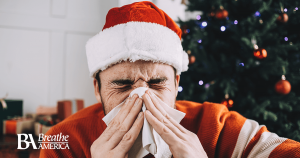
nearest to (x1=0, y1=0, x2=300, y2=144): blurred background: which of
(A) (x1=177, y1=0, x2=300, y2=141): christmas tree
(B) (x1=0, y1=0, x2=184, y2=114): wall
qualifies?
(A) (x1=177, y1=0, x2=300, y2=141): christmas tree

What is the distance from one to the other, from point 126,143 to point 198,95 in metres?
1.01

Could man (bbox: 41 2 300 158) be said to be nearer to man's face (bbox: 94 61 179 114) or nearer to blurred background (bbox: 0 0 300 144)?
man's face (bbox: 94 61 179 114)

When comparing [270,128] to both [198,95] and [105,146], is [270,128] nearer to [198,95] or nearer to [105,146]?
[198,95]

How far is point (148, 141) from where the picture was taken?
671mm

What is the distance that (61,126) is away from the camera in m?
0.97

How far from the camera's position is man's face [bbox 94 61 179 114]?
788 mm

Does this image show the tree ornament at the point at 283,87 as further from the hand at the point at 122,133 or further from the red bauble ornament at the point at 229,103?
the hand at the point at 122,133

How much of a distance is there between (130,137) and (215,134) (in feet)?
1.25

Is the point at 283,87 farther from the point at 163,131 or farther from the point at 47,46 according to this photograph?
the point at 47,46

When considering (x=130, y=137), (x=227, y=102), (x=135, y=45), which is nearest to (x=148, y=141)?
(x=130, y=137)

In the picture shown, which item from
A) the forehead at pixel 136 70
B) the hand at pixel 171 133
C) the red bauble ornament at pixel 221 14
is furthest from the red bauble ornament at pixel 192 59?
the hand at pixel 171 133

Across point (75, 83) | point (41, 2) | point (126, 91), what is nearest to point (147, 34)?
point (126, 91)

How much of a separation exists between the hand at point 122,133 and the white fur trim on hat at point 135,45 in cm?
18

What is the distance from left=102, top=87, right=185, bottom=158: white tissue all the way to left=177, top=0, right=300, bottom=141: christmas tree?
78 cm
